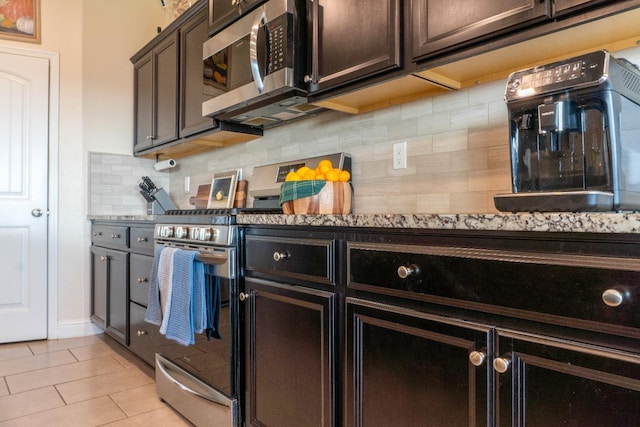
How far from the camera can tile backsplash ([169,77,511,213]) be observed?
1.54 m

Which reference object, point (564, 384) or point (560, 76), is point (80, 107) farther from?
point (564, 384)

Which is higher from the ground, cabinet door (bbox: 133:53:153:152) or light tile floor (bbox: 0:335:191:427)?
cabinet door (bbox: 133:53:153:152)

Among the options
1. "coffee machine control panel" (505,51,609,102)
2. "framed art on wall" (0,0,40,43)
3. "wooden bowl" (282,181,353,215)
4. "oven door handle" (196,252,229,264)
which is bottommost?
"oven door handle" (196,252,229,264)

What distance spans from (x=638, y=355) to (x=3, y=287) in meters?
3.75

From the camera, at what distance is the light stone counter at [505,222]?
2.36 ft

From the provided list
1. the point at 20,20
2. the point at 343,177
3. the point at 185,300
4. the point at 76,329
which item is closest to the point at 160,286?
the point at 185,300

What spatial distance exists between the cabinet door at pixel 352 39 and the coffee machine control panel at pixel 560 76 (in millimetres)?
449

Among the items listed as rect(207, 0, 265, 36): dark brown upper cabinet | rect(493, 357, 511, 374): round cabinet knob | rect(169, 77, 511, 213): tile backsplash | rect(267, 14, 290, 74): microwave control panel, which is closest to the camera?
rect(493, 357, 511, 374): round cabinet knob

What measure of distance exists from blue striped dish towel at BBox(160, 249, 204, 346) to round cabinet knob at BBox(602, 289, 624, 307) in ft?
4.53

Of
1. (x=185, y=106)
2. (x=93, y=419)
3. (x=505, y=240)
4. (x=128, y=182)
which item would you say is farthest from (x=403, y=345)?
(x=128, y=182)

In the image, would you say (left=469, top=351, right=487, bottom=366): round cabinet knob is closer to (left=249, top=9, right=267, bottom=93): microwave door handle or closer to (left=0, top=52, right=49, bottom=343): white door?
(left=249, top=9, right=267, bottom=93): microwave door handle

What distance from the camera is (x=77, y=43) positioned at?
3.36 m

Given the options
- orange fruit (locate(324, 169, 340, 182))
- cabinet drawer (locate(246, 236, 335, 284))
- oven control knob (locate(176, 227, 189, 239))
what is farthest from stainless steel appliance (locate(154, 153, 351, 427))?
orange fruit (locate(324, 169, 340, 182))

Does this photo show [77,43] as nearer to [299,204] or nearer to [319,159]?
[319,159]
